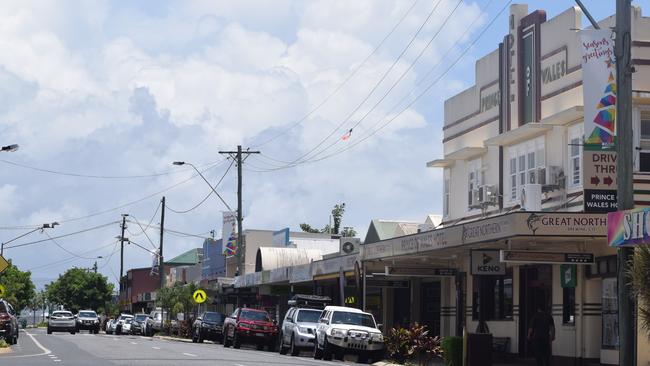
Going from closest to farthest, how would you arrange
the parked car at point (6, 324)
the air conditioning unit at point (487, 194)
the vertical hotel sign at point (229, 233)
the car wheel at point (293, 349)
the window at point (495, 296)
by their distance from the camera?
1. the air conditioning unit at point (487, 194)
2. the window at point (495, 296)
3. the car wheel at point (293, 349)
4. the parked car at point (6, 324)
5. the vertical hotel sign at point (229, 233)

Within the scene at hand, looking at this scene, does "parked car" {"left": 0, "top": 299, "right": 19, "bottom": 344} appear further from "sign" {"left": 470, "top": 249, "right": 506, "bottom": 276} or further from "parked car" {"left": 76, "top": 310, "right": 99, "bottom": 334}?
"parked car" {"left": 76, "top": 310, "right": 99, "bottom": 334}

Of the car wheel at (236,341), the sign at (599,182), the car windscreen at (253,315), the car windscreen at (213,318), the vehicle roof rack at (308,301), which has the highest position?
the sign at (599,182)

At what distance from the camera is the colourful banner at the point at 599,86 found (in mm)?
20969

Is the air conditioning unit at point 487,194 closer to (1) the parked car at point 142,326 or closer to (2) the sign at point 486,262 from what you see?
(2) the sign at point 486,262

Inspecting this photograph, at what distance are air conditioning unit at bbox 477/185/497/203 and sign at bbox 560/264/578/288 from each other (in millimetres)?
4641

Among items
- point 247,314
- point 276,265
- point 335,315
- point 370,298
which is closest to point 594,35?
point 335,315

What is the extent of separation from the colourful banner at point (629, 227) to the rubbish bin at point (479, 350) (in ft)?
23.8

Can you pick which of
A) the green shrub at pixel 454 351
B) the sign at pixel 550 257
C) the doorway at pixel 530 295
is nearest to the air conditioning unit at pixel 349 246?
the doorway at pixel 530 295

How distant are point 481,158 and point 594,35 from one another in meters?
16.5

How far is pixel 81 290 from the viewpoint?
412 feet

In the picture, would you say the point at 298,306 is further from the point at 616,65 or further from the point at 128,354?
the point at 616,65

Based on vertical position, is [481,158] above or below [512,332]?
above

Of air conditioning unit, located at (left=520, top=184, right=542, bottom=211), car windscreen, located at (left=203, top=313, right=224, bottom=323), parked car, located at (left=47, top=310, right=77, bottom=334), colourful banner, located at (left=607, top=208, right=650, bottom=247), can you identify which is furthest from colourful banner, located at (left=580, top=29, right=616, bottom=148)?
parked car, located at (left=47, top=310, right=77, bottom=334)

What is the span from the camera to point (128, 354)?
104 feet
